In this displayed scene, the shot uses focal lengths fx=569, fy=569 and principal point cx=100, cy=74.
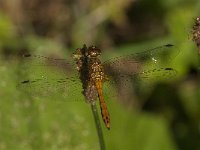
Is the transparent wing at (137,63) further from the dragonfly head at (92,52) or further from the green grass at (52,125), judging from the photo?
the green grass at (52,125)

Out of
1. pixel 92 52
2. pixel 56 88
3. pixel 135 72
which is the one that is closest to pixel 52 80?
pixel 56 88

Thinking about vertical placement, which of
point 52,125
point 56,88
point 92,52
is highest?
point 92,52

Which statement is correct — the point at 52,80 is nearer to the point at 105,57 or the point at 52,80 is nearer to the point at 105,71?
the point at 105,71

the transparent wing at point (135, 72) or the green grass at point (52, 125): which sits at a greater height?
the transparent wing at point (135, 72)

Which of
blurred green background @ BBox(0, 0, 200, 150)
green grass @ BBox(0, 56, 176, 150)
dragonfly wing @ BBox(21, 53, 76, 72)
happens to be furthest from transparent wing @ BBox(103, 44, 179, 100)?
green grass @ BBox(0, 56, 176, 150)

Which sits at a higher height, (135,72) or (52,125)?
(135,72)

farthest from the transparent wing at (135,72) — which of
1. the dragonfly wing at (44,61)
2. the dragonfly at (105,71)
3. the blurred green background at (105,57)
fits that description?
the dragonfly wing at (44,61)

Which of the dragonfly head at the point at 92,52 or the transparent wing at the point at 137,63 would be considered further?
the transparent wing at the point at 137,63

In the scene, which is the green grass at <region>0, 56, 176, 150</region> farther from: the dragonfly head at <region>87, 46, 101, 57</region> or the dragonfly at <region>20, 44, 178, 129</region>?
the dragonfly head at <region>87, 46, 101, 57</region>

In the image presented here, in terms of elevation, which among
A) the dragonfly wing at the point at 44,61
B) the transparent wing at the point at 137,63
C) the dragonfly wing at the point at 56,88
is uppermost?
the dragonfly wing at the point at 44,61
